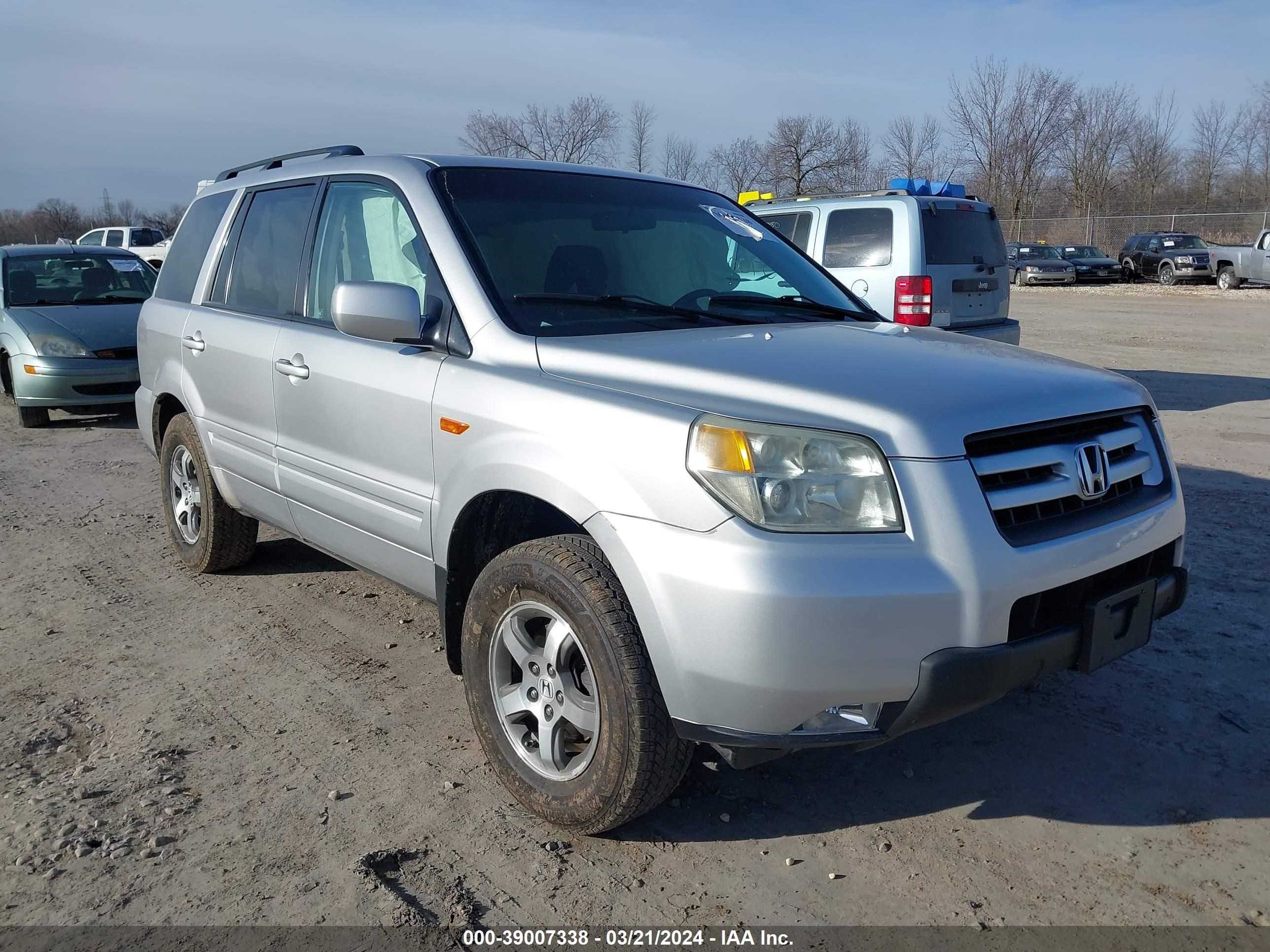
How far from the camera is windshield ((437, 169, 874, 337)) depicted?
332 centimetres

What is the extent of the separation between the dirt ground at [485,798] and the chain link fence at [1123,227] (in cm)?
4364

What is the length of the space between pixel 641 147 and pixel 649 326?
3617cm

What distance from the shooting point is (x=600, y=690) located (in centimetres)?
265

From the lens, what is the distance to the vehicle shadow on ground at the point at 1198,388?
10.3 metres

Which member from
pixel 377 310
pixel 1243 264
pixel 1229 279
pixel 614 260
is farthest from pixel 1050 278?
pixel 377 310

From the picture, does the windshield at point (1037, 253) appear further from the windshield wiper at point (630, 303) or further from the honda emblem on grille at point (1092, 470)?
the honda emblem on grille at point (1092, 470)

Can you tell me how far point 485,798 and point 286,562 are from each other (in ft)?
9.05

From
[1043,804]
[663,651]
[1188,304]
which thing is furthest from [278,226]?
[1188,304]

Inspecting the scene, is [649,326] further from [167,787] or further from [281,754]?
[167,787]

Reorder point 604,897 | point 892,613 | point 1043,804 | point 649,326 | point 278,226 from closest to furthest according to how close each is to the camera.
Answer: point 892,613 < point 604,897 < point 1043,804 < point 649,326 < point 278,226

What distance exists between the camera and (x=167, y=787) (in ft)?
10.3

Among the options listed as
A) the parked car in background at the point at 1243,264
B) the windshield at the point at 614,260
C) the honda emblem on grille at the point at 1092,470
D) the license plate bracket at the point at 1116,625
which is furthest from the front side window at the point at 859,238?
the parked car in background at the point at 1243,264

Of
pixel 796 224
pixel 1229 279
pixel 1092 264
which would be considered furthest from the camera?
pixel 1092 264

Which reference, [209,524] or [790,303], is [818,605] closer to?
[790,303]
